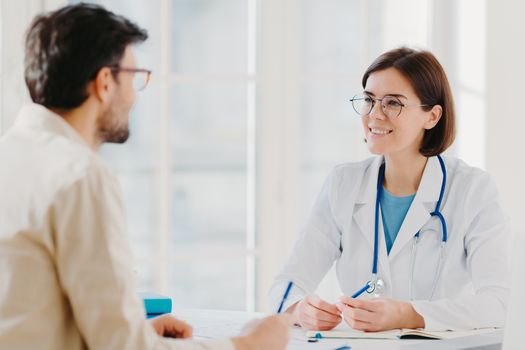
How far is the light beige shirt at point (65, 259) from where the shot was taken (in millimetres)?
1257

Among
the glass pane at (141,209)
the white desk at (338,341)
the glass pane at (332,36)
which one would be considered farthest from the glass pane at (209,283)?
A: the white desk at (338,341)

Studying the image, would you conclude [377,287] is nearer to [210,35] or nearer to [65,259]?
[65,259]

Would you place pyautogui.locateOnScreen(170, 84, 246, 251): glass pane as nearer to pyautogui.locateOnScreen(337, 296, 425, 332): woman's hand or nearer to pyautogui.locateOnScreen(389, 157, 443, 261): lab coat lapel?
pyautogui.locateOnScreen(389, 157, 443, 261): lab coat lapel

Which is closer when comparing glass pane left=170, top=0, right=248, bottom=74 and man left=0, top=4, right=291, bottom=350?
man left=0, top=4, right=291, bottom=350

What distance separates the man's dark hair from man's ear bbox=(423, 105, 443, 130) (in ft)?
4.42

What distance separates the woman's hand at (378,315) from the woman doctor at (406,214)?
0.24 meters

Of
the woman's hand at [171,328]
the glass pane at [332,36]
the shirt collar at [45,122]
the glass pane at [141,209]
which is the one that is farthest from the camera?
the glass pane at [332,36]

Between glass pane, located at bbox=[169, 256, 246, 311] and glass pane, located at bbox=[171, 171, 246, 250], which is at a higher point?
glass pane, located at bbox=[171, 171, 246, 250]

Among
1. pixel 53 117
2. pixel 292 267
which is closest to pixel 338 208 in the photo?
pixel 292 267

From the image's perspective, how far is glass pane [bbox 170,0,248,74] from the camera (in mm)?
3668

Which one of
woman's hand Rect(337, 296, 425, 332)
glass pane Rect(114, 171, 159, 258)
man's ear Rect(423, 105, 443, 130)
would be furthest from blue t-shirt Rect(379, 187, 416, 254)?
glass pane Rect(114, 171, 159, 258)

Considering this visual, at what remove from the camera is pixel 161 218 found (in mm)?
3635

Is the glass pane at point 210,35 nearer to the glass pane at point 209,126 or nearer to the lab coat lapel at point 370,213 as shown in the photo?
the glass pane at point 209,126

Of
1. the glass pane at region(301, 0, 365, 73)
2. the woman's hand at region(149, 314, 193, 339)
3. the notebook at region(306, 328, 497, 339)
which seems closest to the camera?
the woman's hand at region(149, 314, 193, 339)
